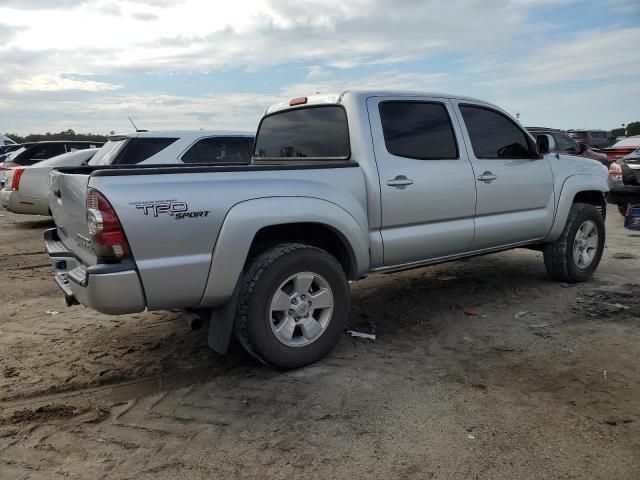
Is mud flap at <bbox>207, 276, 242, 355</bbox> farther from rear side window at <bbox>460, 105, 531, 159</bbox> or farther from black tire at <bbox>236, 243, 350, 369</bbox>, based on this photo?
rear side window at <bbox>460, 105, 531, 159</bbox>

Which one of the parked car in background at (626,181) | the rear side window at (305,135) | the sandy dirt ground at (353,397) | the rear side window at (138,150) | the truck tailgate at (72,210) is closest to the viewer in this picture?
the sandy dirt ground at (353,397)

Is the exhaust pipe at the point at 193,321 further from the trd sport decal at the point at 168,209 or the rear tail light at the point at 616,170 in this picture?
the rear tail light at the point at 616,170

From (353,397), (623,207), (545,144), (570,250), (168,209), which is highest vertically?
(545,144)

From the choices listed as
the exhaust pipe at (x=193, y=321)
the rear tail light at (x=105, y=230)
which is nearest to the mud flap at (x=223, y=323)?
the exhaust pipe at (x=193, y=321)

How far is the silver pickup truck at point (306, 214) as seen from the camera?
3.18 meters

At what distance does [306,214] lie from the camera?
3709mm

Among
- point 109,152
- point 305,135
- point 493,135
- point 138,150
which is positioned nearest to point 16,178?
point 109,152

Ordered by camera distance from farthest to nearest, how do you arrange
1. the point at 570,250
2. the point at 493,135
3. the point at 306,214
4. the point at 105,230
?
the point at 570,250, the point at 493,135, the point at 306,214, the point at 105,230

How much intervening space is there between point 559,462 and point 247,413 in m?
1.71

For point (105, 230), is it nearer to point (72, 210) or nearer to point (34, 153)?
point (72, 210)

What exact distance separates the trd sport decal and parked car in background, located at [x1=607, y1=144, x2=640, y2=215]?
8.82 meters

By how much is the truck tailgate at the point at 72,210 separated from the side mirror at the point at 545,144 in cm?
423

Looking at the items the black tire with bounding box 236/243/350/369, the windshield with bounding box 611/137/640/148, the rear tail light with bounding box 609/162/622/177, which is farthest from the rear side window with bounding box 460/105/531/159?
the windshield with bounding box 611/137/640/148

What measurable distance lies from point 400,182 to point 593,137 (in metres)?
23.0
